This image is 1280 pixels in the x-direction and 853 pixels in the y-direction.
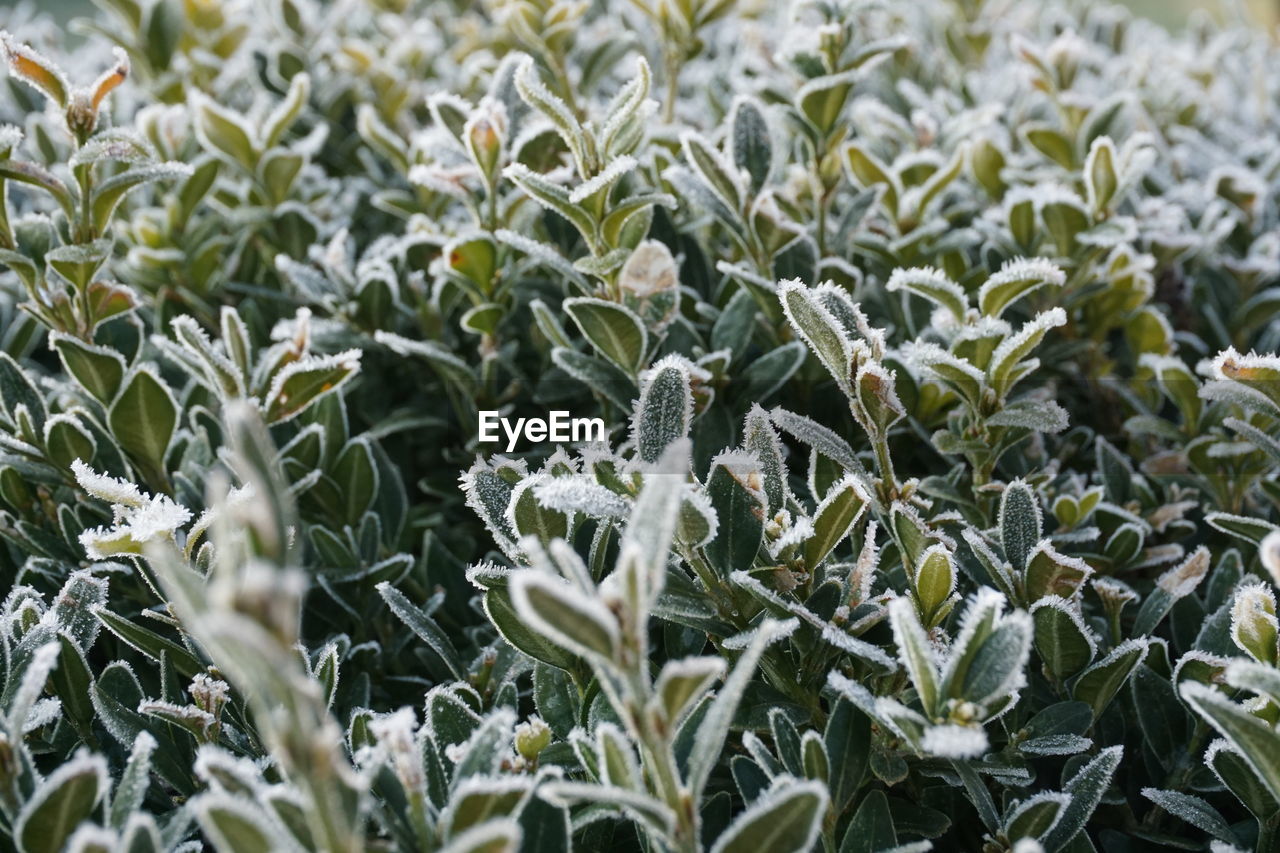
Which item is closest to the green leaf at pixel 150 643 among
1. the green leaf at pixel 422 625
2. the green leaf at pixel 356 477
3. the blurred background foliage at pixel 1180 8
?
the green leaf at pixel 422 625

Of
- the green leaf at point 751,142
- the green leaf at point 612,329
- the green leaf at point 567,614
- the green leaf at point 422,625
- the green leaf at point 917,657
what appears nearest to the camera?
the green leaf at point 567,614

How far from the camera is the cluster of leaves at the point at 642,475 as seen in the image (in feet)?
3.86

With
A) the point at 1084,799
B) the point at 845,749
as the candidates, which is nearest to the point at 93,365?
the point at 845,749

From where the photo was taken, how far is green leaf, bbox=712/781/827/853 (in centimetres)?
109

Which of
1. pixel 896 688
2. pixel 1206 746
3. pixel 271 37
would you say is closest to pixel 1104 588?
pixel 1206 746

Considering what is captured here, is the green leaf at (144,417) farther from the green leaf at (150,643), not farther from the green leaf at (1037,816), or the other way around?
the green leaf at (1037,816)

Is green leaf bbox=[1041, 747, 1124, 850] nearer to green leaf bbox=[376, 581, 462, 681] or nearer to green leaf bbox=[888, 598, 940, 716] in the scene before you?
green leaf bbox=[888, 598, 940, 716]

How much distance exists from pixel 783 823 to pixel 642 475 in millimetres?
457

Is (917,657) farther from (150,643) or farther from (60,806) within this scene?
(150,643)

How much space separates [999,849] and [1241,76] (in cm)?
302

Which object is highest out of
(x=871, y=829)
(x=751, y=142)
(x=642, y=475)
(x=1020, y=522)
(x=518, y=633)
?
(x=751, y=142)

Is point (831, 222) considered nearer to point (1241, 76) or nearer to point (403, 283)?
point (403, 283)

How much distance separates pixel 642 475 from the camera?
54.8 inches

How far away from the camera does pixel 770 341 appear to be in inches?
80.4
